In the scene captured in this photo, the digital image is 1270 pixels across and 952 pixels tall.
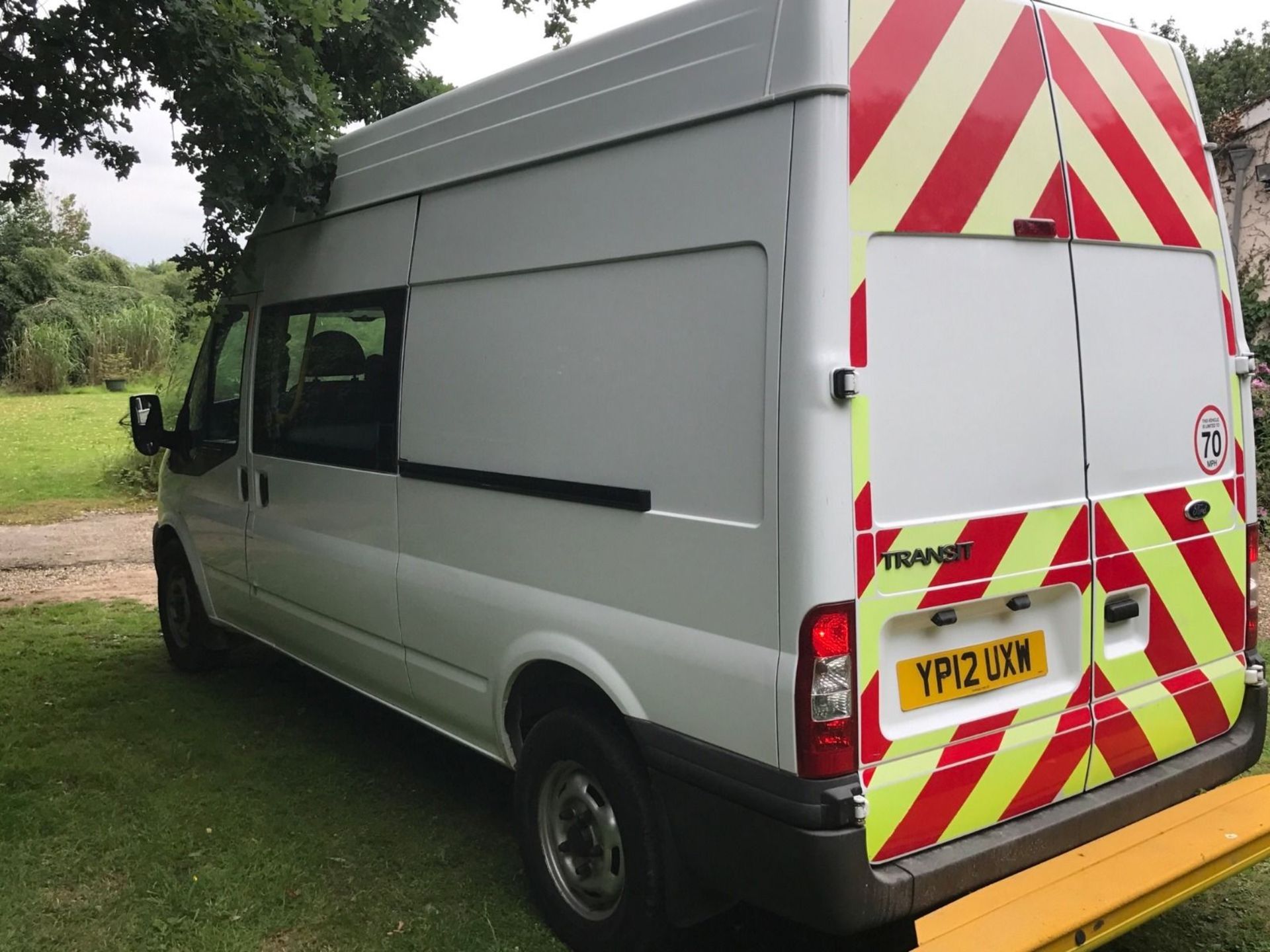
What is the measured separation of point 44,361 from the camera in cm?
2678

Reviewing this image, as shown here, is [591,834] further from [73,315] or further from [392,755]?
[73,315]

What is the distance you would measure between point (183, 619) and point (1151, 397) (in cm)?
507

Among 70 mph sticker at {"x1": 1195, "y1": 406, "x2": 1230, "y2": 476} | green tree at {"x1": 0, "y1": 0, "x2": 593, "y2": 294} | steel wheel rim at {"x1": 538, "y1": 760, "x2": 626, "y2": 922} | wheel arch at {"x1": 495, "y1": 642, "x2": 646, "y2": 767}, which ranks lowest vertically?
steel wheel rim at {"x1": 538, "y1": 760, "x2": 626, "y2": 922}

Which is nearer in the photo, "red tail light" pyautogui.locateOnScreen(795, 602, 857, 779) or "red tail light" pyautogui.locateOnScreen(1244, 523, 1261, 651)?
"red tail light" pyautogui.locateOnScreen(795, 602, 857, 779)

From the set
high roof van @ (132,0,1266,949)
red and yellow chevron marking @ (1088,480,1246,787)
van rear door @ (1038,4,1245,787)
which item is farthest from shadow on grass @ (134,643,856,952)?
van rear door @ (1038,4,1245,787)

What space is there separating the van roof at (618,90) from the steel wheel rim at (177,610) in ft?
9.60

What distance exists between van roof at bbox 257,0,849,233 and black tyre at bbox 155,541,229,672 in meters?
2.75

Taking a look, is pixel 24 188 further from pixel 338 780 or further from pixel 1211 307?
pixel 1211 307

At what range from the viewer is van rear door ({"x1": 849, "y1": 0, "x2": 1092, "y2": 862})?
245 centimetres

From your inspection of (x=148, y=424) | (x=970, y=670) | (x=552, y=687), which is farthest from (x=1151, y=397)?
(x=148, y=424)

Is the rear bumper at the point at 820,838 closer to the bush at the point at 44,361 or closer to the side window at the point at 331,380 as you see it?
the side window at the point at 331,380

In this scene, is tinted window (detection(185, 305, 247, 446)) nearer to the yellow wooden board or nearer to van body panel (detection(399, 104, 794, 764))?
van body panel (detection(399, 104, 794, 764))

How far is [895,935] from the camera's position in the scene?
10.7 feet

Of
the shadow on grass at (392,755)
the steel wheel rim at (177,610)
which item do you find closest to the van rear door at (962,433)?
the shadow on grass at (392,755)
